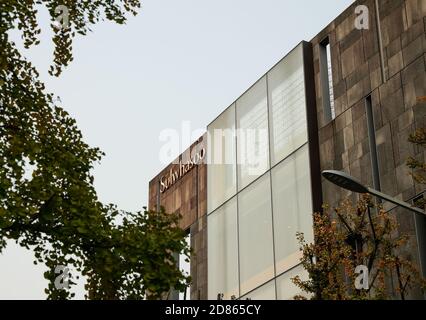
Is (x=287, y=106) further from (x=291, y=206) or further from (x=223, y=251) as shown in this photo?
(x=223, y=251)

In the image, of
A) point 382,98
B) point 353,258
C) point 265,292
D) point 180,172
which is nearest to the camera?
point 353,258

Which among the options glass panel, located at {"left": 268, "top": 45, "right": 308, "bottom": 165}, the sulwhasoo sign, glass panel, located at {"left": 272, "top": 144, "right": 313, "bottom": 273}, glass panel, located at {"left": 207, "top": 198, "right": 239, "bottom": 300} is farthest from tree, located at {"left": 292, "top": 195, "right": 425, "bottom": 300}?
the sulwhasoo sign

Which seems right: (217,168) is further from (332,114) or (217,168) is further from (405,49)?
(405,49)

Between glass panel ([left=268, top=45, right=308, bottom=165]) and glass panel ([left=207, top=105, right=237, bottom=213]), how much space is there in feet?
12.9

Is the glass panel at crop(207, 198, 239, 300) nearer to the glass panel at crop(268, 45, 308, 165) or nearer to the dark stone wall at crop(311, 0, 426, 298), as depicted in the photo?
the glass panel at crop(268, 45, 308, 165)

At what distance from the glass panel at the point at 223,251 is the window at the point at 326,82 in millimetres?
7246

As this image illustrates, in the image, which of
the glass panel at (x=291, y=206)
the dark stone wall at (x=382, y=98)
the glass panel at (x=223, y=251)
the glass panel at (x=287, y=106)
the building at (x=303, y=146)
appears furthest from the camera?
the glass panel at (x=223, y=251)

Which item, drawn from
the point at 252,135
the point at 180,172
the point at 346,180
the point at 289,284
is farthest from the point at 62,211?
the point at 180,172

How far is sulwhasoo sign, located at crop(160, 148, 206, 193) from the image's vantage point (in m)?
44.7

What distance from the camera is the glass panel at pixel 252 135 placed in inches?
1460

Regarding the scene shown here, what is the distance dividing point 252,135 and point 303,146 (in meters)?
4.69

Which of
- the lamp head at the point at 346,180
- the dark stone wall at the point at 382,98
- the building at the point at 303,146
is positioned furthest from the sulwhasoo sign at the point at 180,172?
the lamp head at the point at 346,180

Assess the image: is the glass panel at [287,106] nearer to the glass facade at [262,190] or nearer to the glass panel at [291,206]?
the glass facade at [262,190]

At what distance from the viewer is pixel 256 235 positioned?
36.1 metres
